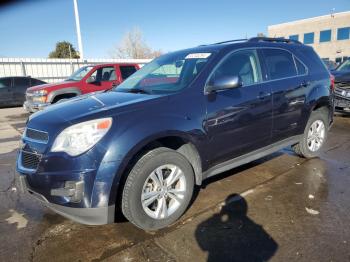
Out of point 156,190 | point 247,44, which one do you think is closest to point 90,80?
point 247,44

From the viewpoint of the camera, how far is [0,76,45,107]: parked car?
14.5m

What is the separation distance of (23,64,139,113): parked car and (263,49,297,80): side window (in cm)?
578

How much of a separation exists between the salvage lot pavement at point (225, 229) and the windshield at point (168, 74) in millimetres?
1419

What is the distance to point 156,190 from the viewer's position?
2.93 m

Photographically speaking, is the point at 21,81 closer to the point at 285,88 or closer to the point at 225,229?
the point at 285,88

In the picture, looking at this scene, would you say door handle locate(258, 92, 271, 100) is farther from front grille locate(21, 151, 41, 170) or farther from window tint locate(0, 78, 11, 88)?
window tint locate(0, 78, 11, 88)

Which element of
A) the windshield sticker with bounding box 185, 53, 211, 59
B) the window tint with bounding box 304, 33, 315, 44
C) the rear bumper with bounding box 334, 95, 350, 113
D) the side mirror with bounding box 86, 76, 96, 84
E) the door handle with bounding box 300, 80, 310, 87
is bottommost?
the rear bumper with bounding box 334, 95, 350, 113

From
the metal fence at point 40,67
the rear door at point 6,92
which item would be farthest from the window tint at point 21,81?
the metal fence at point 40,67

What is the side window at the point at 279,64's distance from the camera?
4.07 m

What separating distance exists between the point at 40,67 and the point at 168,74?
18.1 meters

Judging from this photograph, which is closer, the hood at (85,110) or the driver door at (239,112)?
the hood at (85,110)

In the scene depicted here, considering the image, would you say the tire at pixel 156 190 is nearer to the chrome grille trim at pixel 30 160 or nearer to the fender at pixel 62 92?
the chrome grille trim at pixel 30 160

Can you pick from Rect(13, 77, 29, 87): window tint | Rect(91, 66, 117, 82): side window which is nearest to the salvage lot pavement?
Rect(91, 66, 117, 82): side window

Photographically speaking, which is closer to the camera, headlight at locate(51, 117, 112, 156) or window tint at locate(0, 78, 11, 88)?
headlight at locate(51, 117, 112, 156)
